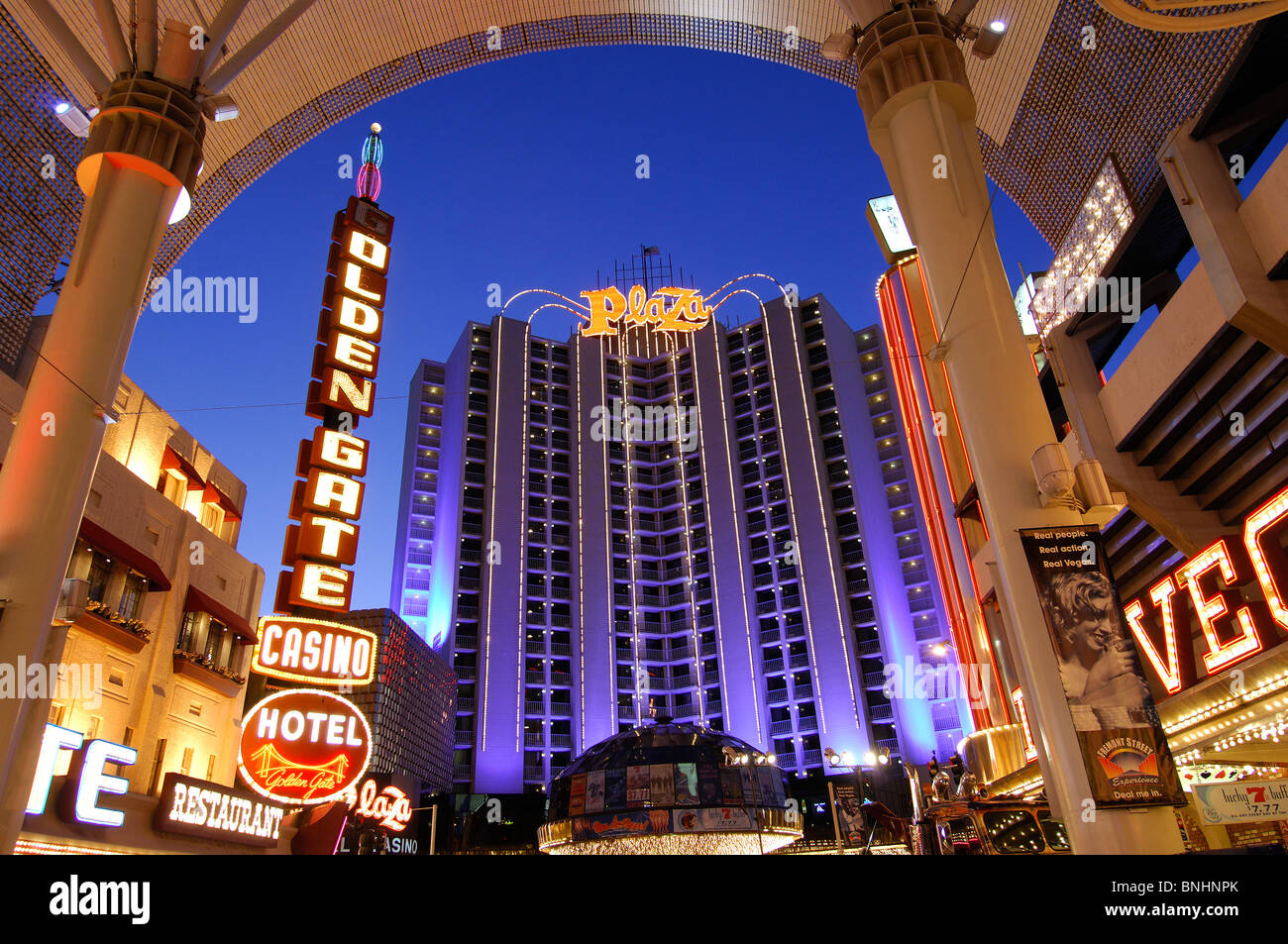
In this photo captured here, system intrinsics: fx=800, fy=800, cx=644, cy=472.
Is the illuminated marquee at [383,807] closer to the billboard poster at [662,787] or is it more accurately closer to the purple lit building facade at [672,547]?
the billboard poster at [662,787]

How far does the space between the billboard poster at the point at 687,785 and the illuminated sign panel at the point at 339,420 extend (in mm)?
11025

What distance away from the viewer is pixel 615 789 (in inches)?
948

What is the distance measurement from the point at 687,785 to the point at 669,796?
63 cm

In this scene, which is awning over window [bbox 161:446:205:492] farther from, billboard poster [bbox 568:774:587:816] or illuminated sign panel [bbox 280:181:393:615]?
billboard poster [bbox 568:774:587:816]

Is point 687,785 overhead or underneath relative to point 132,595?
underneath

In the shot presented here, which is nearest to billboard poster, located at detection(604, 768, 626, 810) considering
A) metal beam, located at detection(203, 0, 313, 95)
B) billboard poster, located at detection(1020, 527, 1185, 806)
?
billboard poster, located at detection(1020, 527, 1185, 806)

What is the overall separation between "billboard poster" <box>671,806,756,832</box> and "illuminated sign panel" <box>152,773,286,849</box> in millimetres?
11682

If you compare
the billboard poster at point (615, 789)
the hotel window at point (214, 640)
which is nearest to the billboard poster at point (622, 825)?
the billboard poster at point (615, 789)

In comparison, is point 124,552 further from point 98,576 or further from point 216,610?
point 216,610

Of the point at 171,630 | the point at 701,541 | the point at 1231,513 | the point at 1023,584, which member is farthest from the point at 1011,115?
the point at 701,541

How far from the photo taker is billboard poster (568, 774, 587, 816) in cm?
2419

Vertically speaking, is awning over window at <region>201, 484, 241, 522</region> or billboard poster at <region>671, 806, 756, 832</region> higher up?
awning over window at <region>201, 484, 241, 522</region>

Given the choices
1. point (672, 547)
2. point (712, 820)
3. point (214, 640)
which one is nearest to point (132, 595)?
point (214, 640)

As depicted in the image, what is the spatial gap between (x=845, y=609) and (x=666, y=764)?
185 feet
